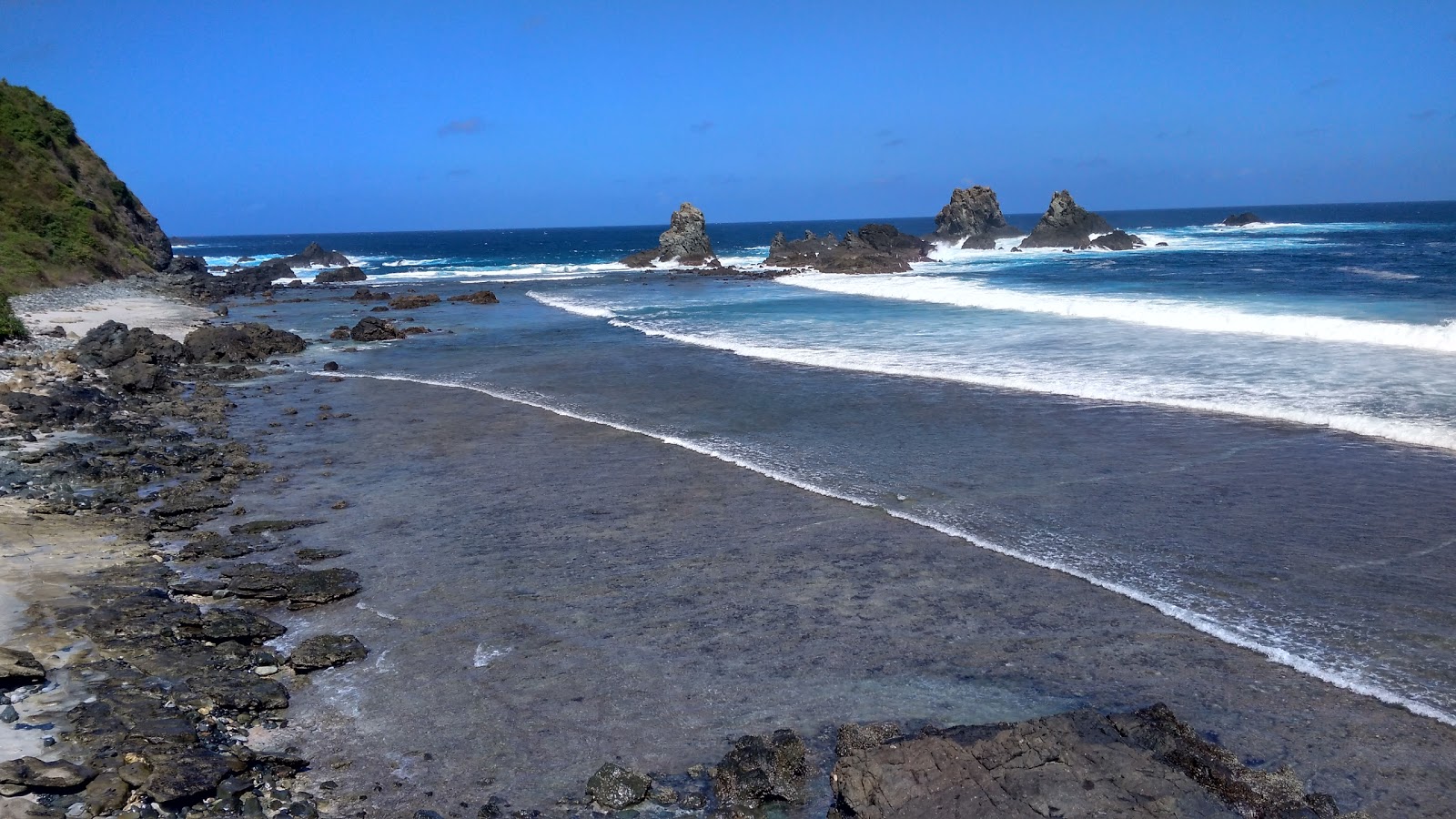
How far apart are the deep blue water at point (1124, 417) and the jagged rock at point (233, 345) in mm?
1185

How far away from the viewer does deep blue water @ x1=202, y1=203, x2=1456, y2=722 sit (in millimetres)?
8344

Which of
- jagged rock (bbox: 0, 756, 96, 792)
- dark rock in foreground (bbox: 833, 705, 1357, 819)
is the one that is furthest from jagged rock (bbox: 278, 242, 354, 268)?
dark rock in foreground (bbox: 833, 705, 1357, 819)

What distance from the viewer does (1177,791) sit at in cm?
518

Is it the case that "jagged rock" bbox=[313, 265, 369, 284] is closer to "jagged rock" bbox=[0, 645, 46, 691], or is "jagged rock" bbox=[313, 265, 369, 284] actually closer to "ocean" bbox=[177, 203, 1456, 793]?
"ocean" bbox=[177, 203, 1456, 793]

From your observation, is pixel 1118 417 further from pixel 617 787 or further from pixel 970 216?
pixel 970 216

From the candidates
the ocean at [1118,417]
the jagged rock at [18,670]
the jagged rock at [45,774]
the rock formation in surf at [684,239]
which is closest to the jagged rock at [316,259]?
the rock formation in surf at [684,239]

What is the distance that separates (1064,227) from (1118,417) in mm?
67429

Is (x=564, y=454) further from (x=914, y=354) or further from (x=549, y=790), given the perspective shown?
(x=914, y=354)

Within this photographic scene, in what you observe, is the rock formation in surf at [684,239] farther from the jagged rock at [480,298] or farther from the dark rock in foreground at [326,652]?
the dark rock in foreground at [326,652]

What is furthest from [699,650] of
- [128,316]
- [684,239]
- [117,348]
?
[684,239]

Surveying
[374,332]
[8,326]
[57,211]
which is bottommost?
[374,332]

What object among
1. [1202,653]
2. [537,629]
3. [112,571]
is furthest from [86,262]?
[1202,653]

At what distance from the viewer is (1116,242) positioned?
242 feet

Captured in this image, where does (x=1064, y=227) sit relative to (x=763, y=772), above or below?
above
